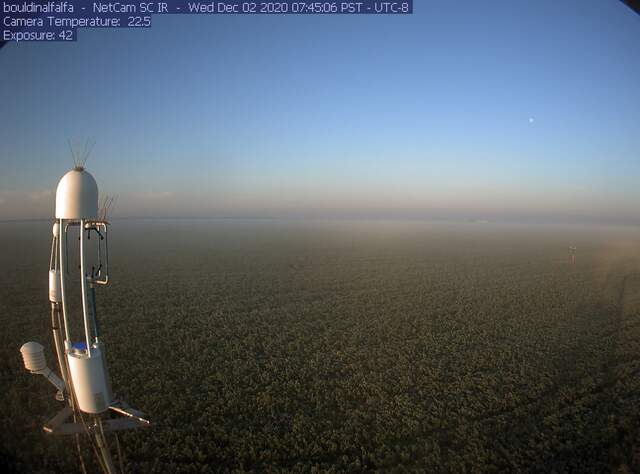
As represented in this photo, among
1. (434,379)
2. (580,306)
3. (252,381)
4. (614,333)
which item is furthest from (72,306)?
(580,306)

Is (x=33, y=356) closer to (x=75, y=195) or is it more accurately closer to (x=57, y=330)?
(x=57, y=330)

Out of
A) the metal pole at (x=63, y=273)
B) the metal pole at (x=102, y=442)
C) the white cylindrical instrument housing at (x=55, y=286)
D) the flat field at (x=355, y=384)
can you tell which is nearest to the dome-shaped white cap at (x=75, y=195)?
the metal pole at (x=63, y=273)

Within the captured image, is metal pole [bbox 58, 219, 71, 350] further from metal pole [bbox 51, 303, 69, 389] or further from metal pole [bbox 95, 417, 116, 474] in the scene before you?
metal pole [bbox 95, 417, 116, 474]

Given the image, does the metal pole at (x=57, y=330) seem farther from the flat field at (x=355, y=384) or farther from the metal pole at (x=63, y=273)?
the flat field at (x=355, y=384)

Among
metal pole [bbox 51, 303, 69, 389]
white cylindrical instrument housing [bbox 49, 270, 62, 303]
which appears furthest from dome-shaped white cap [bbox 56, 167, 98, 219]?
metal pole [bbox 51, 303, 69, 389]

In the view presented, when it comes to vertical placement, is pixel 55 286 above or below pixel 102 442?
above

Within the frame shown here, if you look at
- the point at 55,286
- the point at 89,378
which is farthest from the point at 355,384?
the point at 55,286
